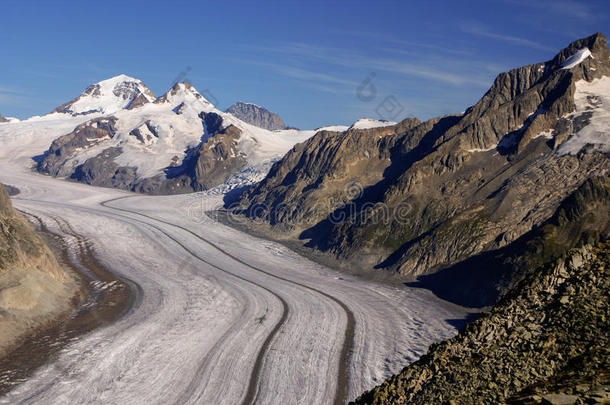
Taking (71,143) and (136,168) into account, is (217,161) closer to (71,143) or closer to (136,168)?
(136,168)

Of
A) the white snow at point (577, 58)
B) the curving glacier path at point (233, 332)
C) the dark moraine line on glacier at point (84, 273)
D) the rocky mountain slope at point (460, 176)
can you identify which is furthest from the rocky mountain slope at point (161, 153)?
the white snow at point (577, 58)

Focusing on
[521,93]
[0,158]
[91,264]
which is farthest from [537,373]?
[0,158]

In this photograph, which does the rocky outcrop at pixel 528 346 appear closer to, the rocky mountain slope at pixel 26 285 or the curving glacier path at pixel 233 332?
the curving glacier path at pixel 233 332

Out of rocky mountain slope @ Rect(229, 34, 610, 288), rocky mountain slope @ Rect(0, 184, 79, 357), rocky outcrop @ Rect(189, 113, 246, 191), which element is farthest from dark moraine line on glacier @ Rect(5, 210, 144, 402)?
rocky outcrop @ Rect(189, 113, 246, 191)

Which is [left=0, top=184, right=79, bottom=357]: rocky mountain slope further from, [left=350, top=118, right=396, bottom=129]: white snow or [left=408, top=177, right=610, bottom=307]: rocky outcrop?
[left=350, top=118, right=396, bottom=129]: white snow

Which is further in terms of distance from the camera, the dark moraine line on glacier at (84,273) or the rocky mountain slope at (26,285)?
the dark moraine line on glacier at (84,273)
